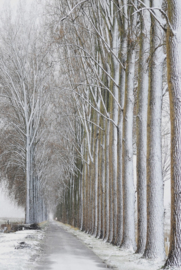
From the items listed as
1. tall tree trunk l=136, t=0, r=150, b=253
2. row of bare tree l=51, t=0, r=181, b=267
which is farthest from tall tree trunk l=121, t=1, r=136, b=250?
tall tree trunk l=136, t=0, r=150, b=253

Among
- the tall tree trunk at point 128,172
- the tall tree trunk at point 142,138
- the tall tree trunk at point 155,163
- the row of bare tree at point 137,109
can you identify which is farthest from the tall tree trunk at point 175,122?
the tall tree trunk at point 128,172

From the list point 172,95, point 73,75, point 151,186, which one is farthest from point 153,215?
point 73,75

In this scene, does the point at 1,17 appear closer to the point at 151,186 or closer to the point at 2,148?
the point at 2,148

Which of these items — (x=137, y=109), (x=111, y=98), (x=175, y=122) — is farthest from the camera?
(x=111, y=98)

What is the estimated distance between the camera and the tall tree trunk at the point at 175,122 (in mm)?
8094

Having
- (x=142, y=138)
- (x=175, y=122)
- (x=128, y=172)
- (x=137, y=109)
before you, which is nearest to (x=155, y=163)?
(x=142, y=138)

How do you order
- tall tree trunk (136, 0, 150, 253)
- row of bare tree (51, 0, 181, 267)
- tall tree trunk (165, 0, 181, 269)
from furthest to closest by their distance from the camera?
tall tree trunk (136, 0, 150, 253)
row of bare tree (51, 0, 181, 267)
tall tree trunk (165, 0, 181, 269)

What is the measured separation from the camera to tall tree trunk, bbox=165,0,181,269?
8.09 meters

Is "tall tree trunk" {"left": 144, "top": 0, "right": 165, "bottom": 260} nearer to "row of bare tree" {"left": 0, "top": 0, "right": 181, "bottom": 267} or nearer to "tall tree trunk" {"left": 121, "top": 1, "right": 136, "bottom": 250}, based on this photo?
"row of bare tree" {"left": 0, "top": 0, "right": 181, "bottom": 267}

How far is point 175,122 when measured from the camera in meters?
8.56

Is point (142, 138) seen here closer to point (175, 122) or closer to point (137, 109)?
point (137, 109)

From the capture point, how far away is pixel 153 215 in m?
10.7

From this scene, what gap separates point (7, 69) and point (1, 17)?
346cm

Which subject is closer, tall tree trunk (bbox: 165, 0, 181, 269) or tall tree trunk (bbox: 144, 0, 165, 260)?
tall tree trunk (bbox: 165, 0, 181, 269)
